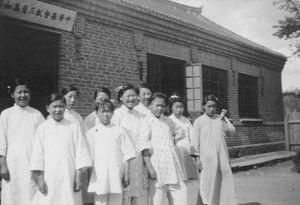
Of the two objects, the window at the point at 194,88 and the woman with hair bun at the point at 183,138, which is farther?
the window at the point at 194,88

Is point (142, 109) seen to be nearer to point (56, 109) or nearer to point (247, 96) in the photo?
point (56, 109)

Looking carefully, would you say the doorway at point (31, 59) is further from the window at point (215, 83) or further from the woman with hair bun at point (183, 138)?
the window at point (215, 83)

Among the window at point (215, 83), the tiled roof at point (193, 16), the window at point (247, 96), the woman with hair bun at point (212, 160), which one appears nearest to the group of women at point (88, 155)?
the woman with hair bun at point (212, 160)

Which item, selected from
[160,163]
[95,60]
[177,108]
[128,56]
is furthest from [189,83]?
[160,163]

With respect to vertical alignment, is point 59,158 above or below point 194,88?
below

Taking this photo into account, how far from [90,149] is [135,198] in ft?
2.78

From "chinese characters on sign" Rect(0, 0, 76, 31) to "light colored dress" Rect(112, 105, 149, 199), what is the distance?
9.42 feet

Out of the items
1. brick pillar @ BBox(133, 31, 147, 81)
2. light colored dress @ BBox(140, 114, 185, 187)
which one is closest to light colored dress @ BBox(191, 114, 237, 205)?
light colored dress @ BBox(140, 114, 185, 187)

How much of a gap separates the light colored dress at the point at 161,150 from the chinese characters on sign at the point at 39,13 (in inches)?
127

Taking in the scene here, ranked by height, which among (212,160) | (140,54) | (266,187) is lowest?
(266,187)

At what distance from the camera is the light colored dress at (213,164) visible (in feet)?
17.8

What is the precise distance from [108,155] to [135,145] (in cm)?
51

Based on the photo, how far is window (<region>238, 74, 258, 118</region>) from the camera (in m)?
13.9

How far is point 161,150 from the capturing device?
4.48 metres
